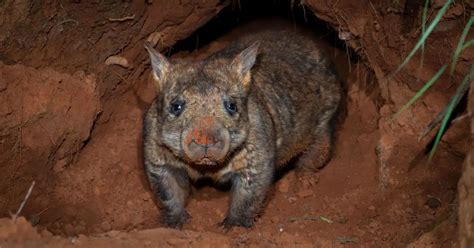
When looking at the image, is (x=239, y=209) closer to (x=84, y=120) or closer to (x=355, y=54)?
(x=84, y=120)

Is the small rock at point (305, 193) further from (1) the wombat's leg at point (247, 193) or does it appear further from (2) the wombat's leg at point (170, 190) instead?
(2) the wombat's leg at point (170, 190)

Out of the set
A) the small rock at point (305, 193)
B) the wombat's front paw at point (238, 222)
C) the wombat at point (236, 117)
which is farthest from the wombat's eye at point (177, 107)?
the small rock at point (305, 193)

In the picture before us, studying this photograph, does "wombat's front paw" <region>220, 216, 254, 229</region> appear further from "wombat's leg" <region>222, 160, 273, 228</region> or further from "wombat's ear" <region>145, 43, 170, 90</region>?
"wombat's ear" <region>145, 43, 170, 90</region>

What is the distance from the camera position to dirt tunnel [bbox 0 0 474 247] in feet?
15.9

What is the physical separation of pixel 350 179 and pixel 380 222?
103 centimetres

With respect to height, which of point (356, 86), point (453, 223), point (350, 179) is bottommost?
point (350, 179)

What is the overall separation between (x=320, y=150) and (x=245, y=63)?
161cm

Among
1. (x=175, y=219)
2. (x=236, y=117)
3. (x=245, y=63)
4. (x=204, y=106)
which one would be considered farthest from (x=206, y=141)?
(x=175, y=219)

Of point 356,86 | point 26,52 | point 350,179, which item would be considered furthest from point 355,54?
point 26,52

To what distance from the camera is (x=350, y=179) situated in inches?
231

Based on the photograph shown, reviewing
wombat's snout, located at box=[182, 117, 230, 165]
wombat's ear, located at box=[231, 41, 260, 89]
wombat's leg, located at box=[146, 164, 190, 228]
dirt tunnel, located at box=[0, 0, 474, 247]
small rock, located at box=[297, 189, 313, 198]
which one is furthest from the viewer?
small rock, located at box=[297, 189, 313, 198]

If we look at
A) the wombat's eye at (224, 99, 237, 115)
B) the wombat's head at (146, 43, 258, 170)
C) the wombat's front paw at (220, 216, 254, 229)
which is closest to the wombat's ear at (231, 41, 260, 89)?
the wombat's head at (146, 43, 258, 170)

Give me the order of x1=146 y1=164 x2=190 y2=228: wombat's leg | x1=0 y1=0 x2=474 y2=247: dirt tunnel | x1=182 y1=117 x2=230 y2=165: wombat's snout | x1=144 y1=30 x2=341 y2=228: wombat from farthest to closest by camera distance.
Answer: x1=146 y1=164 x2=190 y2=228: wombat's leg
x1=0 y1=0 x2=474 y2=247: dirt tunnel
x1=144 y1=30 x2=341 y2=228: wombat
x1=182 y1=117 x2=230 y2=165: wombat's snout

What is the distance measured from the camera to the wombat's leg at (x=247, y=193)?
509cm
